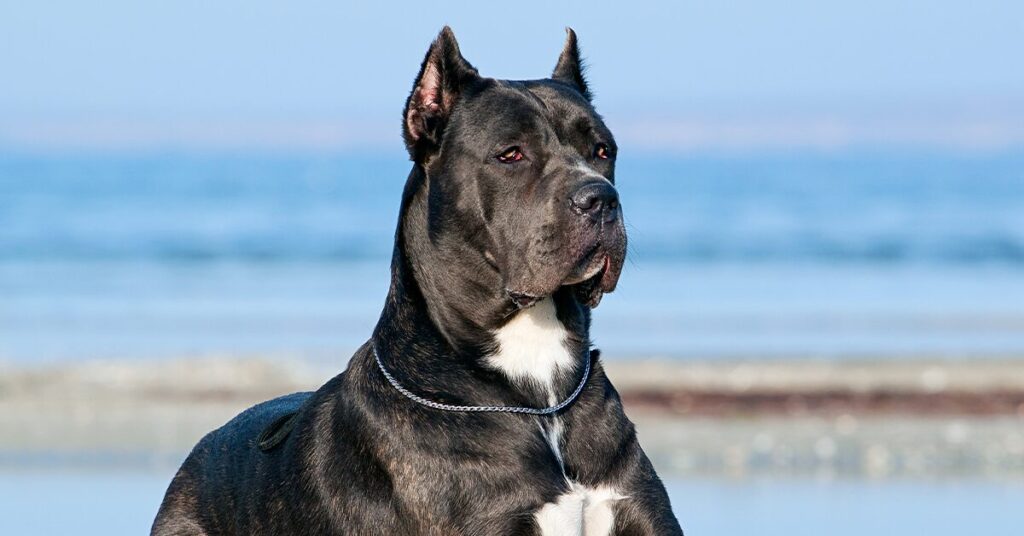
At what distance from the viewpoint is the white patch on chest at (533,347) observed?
496 centimetres

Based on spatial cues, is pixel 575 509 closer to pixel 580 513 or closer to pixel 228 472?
pixel 580 513

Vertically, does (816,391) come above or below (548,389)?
below

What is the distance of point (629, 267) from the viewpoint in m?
19.6

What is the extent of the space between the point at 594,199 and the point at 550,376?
62cm

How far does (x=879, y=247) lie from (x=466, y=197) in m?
20.3

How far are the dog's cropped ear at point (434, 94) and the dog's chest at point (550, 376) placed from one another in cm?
65

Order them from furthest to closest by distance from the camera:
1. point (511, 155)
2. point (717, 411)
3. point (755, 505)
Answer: point (717, 411)
point (755, 505)
point (511, 155)

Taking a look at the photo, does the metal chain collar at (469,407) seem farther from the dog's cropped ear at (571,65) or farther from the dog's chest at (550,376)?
the dog's cropped ear at (571,65)

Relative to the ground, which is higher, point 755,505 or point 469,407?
point 469,407

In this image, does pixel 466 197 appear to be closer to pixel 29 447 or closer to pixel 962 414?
pixel 29 447

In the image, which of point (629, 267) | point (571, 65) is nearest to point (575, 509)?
point (571, 65)

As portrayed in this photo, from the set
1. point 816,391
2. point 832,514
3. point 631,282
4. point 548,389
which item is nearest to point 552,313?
point 548,389

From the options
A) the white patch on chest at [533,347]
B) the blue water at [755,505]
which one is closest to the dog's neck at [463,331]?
the white patch on chest at [533,347]

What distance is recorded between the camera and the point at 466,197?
4.90 meters
